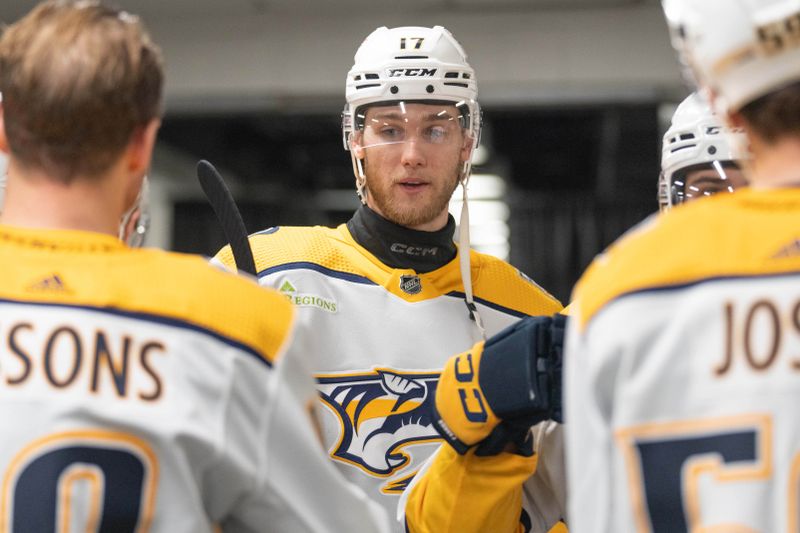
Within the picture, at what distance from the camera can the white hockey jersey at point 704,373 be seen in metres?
1.06

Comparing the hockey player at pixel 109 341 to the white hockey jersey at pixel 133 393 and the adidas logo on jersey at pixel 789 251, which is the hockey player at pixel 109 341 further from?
the adidas logo on jersey at pixel 789 251

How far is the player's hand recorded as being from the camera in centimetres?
159

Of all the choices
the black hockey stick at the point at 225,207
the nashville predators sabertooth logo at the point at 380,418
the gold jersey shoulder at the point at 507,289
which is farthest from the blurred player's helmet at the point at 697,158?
the black hockey stick at the point at 225,207

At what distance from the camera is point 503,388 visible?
5.24 ft

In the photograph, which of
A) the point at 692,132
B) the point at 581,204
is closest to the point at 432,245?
the point at 692,132

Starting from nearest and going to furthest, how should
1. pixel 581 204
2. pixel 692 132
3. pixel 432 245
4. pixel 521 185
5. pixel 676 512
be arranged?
pixel 676 512
pixel 692 132
pixel 432 245
pixel 581 204
pixel 521 185

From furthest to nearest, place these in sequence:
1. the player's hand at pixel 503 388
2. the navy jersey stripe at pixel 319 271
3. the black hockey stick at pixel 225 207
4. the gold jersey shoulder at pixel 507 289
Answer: the gold jersey shoulder at pixel 507 289
the navy jersey stripe at pixel 319 271
the black hockey stick at pixel 225 207
the player's hand at pixel 503 388

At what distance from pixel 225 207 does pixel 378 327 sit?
16.7 inches

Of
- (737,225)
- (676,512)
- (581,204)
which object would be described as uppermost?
(581,204)

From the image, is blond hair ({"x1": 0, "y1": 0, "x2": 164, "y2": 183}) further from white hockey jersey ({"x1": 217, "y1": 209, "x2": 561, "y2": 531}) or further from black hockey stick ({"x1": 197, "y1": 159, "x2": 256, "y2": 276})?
white hockey jersey ({"x1": 217, "y1": 209, "x2": 561, "y2": 531})

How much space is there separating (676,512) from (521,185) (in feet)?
35.1

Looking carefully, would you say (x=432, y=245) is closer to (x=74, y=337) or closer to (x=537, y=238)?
(x=74, y=337)

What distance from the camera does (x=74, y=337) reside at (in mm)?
1127

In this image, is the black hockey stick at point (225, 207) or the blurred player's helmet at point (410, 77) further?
the blurred player's helmet at point (410, 77)
